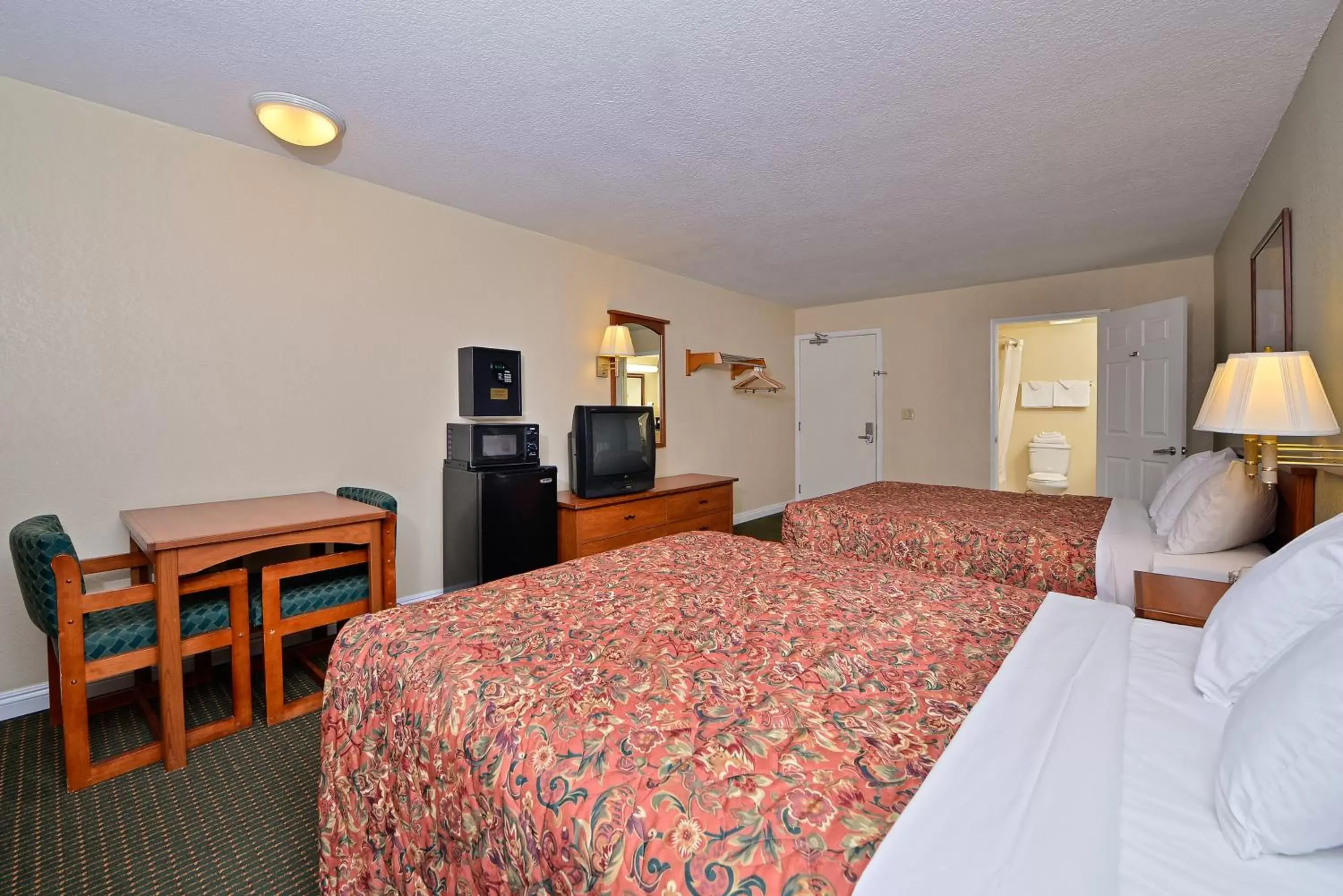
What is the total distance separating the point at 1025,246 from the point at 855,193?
1.81 metres

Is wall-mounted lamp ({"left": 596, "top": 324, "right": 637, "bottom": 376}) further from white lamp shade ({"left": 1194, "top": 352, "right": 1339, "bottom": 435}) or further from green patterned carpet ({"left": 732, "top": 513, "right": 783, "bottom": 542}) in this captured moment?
white lamp shade ({"left": 1194, "top": 352, "right": 1339, "bottom": 435})

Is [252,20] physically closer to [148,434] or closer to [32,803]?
[148,434]

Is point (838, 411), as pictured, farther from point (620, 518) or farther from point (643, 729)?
point (643, 729)

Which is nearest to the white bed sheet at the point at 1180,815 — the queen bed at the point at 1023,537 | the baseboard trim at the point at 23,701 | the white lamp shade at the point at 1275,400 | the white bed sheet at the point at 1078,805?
the white bed sheet at the point at 1078,805

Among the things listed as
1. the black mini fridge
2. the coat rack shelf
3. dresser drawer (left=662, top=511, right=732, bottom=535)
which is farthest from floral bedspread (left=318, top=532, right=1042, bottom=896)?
the coat rack shelf

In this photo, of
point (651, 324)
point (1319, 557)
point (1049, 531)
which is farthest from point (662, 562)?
point (651, 324)

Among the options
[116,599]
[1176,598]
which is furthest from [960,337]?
[116,599]

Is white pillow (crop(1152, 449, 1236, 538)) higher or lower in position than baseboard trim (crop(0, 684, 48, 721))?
higher

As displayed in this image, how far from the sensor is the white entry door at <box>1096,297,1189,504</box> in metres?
3.96

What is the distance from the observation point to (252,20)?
1847 mm

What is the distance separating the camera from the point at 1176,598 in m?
1.86

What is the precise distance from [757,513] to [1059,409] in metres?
3.51

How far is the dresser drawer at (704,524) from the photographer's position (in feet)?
13.9

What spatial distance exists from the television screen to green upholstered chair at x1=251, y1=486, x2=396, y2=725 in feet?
4.81
